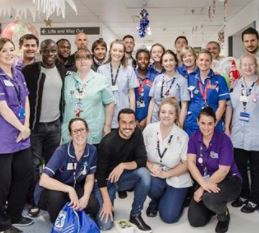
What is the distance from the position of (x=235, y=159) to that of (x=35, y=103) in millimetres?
1794

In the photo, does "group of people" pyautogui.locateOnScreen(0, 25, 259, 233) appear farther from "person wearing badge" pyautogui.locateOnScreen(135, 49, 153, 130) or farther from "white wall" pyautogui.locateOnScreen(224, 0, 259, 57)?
"white wall" pyautogui.locateOnScreen(224, 0, 259, 57)

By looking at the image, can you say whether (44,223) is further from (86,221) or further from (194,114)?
(194,114)

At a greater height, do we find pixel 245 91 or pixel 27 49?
pixel 27 49

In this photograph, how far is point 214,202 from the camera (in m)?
2.70

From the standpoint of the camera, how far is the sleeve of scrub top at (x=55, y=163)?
8.52 feet

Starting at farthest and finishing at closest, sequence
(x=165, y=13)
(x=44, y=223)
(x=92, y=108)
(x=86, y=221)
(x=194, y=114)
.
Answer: (x=165, y=13) → (x=194, y=114) → (x=92, y=108) → (x=44, y=223) → (x=86, y=221)

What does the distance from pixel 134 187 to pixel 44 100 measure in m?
1.02

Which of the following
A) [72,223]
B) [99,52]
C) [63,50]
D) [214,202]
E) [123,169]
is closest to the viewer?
[72,223]

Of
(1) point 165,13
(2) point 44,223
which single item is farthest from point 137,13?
(2) point 44,223

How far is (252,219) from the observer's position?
2963 mm

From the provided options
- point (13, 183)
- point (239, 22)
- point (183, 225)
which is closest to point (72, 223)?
point (13, 183)

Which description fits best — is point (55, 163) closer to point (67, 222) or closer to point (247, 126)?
point (67, 222)

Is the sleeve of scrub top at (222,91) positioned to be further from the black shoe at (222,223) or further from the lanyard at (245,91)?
the black shoe at (222,223)

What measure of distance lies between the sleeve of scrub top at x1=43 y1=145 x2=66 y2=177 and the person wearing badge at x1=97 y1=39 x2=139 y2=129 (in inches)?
32.7
